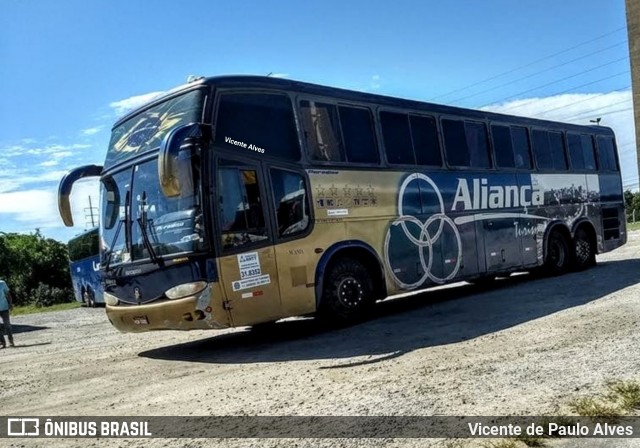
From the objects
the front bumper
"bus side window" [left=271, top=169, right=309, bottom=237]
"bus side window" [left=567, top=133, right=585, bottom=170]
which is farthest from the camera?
"bus side window" [left=567, top=133, right=585, bottom=170]

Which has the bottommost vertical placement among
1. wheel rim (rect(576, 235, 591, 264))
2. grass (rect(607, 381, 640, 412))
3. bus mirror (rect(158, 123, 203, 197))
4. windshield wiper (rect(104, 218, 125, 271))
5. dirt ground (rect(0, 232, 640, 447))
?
grass (rect(607, 381, 640, 412))

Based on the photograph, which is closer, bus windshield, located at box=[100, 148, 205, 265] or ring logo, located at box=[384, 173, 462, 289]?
bus windshield, located at box=[100, 148, 205, 265]

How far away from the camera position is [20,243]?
54.1 metres

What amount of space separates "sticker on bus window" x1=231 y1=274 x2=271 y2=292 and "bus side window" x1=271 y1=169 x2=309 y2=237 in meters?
0.71

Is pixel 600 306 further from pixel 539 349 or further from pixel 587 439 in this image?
pixel 587 439

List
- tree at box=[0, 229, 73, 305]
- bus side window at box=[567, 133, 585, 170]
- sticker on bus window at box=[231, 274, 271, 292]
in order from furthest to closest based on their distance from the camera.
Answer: tree at box=[0, 229, 73, 305], bus side window at box=[567, 133, 585, 170], sticker on bus window at box=[231, 274, 271, 292]

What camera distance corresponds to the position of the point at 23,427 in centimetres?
569

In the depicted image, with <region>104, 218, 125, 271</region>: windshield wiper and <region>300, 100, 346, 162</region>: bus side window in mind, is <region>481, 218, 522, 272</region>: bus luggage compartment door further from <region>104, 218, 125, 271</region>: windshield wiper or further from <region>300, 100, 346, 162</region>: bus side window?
<region>104, 218, 125, 271</region>: windshield wiper

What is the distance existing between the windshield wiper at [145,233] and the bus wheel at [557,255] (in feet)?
33.8

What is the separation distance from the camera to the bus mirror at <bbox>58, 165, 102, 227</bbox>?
31.5 feet

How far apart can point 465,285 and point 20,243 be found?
48.2m

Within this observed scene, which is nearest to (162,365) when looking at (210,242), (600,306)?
(210,242)

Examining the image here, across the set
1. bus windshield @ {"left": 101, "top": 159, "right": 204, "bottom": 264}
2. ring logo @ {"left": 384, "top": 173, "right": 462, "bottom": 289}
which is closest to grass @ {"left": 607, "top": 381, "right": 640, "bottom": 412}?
bus windshield @ {"left": 101, "top": 159, "right": 204, "bottom": 264}

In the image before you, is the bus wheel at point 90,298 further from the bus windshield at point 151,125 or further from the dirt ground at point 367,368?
the bus windshield at point 151,125
